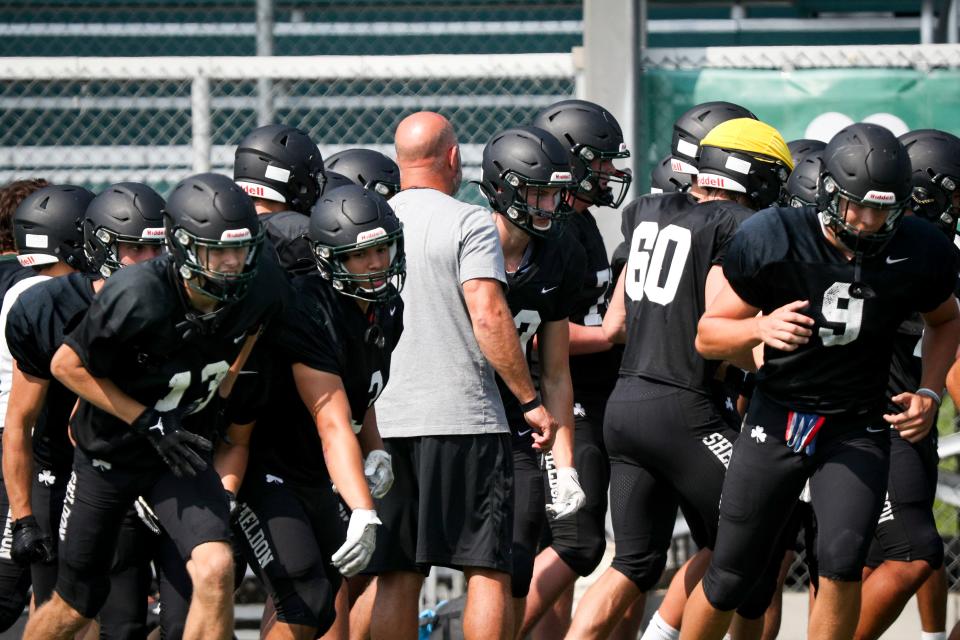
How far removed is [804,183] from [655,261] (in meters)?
0.73

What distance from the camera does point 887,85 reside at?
721 centimetres

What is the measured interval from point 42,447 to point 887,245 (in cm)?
299

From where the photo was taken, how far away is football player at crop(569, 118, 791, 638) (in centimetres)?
557

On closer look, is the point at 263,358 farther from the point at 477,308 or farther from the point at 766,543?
the point at 766,543

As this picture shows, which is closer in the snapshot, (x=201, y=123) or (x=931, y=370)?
(x=931, y=370)

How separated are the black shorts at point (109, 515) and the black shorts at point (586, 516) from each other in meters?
1.63

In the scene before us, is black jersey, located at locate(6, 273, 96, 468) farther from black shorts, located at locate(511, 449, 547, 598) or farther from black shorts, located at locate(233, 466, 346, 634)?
black shorts, located at locate(511, 449, 547, 598)

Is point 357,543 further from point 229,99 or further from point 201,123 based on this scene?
point 229,99

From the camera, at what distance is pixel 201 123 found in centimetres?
739

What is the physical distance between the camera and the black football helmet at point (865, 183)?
4.77 meters

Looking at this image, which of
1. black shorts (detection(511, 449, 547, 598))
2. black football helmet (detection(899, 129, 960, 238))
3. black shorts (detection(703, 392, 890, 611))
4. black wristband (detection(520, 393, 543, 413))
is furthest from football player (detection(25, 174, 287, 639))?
black football helmet (detection(899, 129, 960, 238))

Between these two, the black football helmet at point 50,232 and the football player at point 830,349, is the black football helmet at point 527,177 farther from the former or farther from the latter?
the black football helmet at point 50,232

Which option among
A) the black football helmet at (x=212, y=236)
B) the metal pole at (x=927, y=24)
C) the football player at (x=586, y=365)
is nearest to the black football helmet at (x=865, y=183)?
the football player at (x=586, y=365)

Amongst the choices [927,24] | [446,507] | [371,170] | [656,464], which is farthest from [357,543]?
[927,24]
